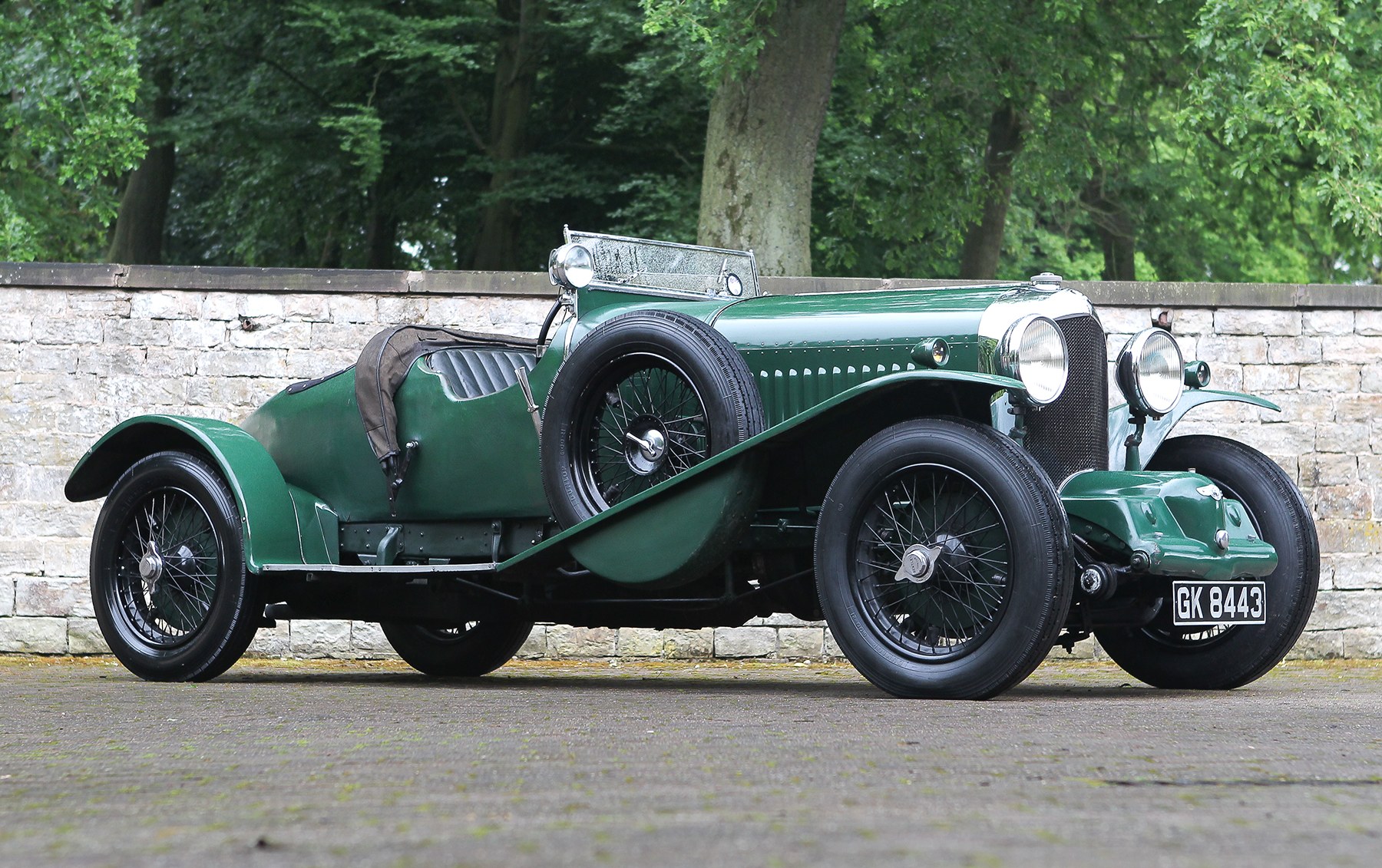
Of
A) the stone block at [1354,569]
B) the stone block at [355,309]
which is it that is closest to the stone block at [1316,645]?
the stone block at [1354,569]

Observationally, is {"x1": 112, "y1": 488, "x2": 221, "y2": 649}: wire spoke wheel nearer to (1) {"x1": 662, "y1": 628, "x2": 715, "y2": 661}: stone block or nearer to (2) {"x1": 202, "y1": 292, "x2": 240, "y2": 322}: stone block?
(2) {"x1": 202, "y1": 292, "x2": 240, "y2": 322}: stone block

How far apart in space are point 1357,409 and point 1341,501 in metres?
0.48

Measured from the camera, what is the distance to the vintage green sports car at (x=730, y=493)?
5270 millimetres

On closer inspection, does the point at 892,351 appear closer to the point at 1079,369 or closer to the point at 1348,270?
the point at 1079,369

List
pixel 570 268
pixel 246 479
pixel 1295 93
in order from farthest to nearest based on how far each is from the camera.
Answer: pixel 1295 93 < pixel 246 479 < pixel 570 268

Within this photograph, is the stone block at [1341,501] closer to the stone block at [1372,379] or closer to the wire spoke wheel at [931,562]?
the stone block at [1372,379]

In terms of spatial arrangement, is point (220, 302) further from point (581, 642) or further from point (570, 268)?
point (570, 268)

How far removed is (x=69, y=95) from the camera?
48.7 feet

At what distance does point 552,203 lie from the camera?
17109mm

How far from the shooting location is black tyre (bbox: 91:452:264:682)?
21.8ft

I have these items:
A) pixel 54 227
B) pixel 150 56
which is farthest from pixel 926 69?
pixel 54 227

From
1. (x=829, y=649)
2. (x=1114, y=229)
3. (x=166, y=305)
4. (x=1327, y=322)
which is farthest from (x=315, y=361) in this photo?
(x=1114, y=229)

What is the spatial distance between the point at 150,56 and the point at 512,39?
3.60 metres

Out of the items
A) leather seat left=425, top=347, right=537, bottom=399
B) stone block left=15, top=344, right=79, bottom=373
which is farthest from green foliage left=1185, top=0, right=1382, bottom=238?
stone block left=15, top=344, right=79, bottom=373
